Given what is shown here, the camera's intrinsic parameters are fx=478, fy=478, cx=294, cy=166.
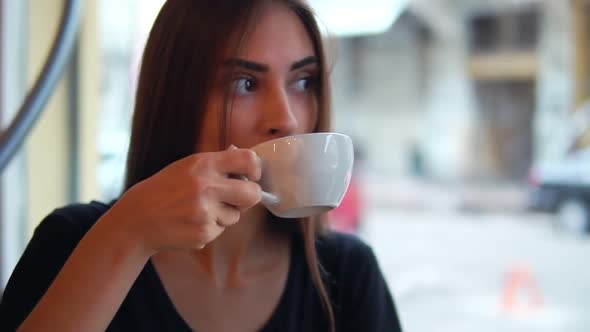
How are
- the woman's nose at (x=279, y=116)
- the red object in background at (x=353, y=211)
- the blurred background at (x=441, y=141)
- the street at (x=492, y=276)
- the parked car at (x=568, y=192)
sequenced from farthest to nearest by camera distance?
1. the red object in background at (x=353, y=211)
2. the parked car at (x=568, y=192)
3. the street at (x=492, y=276)
4. the blurred background at (x=441, y=141)
5. the woman's nose at (x=279, y=116)

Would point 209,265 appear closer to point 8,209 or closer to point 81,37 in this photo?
point 8,209

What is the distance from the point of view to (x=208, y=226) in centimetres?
40

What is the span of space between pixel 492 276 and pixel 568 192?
0.40 metres

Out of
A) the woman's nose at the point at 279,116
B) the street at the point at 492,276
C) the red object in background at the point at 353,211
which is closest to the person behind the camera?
the woman's nose at the point at 279,116

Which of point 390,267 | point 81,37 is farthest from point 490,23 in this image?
point 81,37

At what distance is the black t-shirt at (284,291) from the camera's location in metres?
0.54

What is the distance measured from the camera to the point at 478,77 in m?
3.28

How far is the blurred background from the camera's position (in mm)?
1239

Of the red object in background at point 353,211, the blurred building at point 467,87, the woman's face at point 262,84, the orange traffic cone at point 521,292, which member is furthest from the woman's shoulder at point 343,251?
the red object in background at point 353,211

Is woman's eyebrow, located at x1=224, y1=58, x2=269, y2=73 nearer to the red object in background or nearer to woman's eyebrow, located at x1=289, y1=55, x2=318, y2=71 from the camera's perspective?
woman's eyebrow, located at x1=289, y1=55, x2=318, y2=71

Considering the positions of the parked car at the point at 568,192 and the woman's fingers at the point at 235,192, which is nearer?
the woman's fingers at the point at 235,192

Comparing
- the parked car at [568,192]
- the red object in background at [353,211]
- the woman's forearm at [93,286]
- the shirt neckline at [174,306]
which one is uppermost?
the woman's forearm at [93,286]

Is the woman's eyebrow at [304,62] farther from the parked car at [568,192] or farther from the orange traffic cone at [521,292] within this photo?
the parked car at [568,192]

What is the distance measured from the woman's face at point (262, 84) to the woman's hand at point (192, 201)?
0.12m
